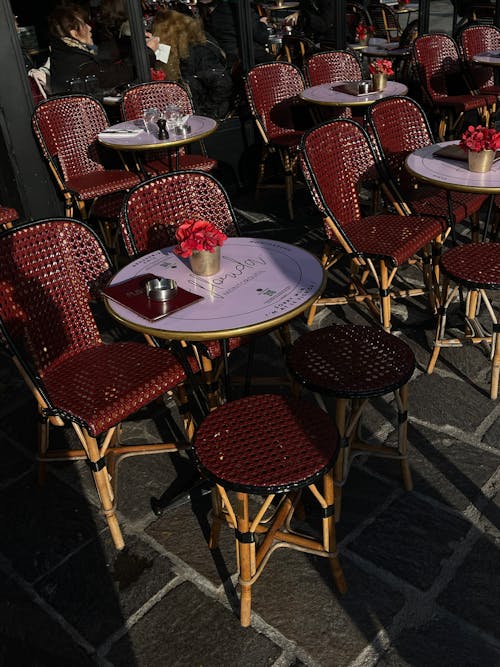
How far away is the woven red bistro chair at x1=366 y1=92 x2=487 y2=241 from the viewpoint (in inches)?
161

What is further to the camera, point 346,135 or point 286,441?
point 346,135

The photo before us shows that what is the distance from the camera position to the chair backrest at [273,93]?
5770 mm

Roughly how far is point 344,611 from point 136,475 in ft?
3.81

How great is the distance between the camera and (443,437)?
120 inches

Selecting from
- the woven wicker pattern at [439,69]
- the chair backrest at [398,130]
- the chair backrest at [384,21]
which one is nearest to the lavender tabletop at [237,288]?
the chair backrest at [398,130]

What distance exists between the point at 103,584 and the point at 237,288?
1.22m

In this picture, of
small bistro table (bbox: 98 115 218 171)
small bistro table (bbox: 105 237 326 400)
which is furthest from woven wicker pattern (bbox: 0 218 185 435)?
small bistro table (bbox: 98 115 218 171)

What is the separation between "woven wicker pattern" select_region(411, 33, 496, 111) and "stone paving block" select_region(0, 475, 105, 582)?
5702 mm

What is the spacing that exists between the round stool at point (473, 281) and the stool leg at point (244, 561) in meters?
1.63

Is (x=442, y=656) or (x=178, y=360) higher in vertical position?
(x=178, y=360)

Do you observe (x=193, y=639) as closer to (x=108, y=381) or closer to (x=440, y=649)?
(x=440, y=649)

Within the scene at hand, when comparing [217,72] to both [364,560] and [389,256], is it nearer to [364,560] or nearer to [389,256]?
[389,256]

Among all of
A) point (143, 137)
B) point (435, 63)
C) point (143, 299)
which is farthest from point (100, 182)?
point (435, 63)

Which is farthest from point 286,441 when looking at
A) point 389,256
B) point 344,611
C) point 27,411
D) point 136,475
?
point 27,411
